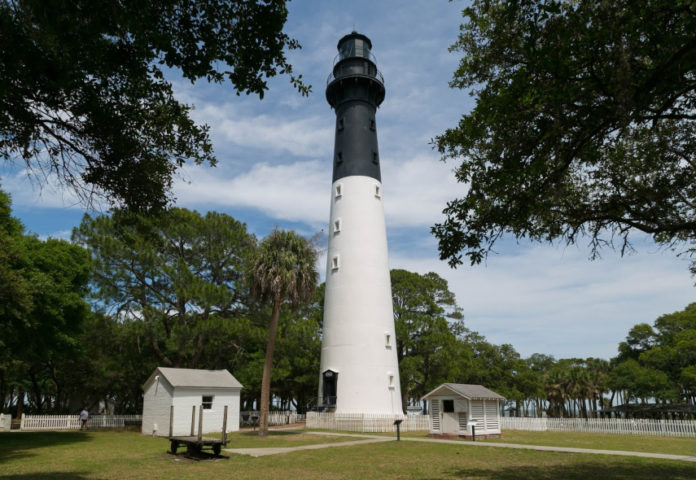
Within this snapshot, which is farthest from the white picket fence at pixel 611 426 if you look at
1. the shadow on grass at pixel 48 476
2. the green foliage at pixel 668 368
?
the shadow on grass at pixel 48 476

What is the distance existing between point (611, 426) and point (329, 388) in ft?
52.8

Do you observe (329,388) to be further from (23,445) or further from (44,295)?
(44,295)

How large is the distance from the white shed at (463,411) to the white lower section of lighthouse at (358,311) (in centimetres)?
391

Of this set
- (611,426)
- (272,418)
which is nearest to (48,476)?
(272,418)

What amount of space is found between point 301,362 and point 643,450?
22.8 meters

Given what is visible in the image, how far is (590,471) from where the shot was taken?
1194 cm

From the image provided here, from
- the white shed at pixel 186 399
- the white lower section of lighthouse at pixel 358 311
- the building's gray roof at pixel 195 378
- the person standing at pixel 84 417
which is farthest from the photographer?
the person standing at pixel 84 417

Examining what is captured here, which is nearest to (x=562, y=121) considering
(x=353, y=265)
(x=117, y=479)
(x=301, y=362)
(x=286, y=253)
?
(x=117, y=479)

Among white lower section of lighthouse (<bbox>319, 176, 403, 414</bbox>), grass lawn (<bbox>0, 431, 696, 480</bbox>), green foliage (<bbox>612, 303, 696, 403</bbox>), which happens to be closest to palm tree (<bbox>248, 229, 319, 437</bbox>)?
white lower section of lighthouse (<bbox>319, 176, 403, 414</bbox>)

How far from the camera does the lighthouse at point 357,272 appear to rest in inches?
1080

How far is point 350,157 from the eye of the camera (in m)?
30.4

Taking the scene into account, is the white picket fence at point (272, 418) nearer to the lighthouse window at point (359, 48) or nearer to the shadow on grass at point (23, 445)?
the shadow on grass at point (23, 445)

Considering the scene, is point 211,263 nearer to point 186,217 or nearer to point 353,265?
point 186,217

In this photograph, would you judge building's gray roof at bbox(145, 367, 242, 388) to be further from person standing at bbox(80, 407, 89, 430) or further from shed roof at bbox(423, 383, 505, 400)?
shed roof at bbox(423, 383, 505, 400)
